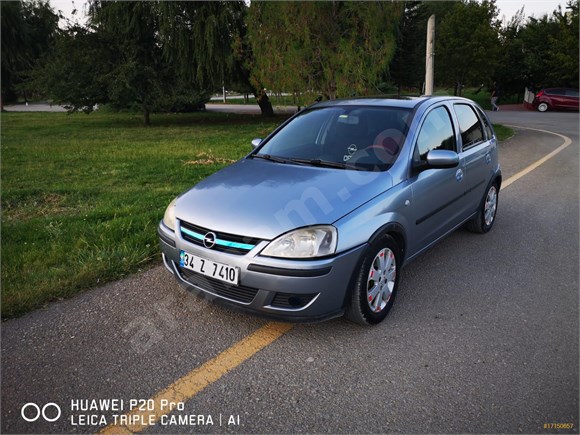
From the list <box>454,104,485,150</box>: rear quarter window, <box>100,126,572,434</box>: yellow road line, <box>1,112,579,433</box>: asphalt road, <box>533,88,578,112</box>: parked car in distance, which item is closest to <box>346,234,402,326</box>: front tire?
<box>1,112,579,433</box>: asphalt road

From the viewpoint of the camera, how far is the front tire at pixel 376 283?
9.76ft

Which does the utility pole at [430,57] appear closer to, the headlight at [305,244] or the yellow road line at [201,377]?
the headlight at [305,244]

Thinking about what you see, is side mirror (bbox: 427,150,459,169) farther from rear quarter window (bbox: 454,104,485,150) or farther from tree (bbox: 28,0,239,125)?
tree (bbox: 28,0,239,125)

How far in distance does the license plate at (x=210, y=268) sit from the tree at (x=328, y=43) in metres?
10.5

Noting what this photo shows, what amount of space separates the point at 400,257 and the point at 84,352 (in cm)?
224

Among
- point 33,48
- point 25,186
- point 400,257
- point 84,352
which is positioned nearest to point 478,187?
point 400,257

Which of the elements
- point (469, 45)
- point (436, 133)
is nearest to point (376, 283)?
point (436, 133)

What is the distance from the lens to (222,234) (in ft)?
9.41

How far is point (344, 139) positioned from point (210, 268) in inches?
67.4

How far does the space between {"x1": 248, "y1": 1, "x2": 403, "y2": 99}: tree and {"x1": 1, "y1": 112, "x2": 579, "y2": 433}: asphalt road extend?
9.53 metres

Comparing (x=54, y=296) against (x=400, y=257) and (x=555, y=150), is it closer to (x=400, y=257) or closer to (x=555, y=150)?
(x=400, y=257)

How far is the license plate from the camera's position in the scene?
2.82 metres

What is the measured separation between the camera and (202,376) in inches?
104

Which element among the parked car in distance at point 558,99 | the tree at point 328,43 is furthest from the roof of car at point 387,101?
the parked car in distance at point 558,99
